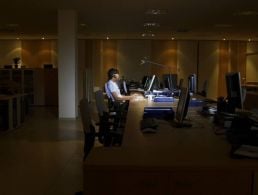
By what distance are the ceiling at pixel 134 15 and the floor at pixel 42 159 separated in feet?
9.72

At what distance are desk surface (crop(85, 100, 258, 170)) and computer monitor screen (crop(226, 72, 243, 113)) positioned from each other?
2.02 feet

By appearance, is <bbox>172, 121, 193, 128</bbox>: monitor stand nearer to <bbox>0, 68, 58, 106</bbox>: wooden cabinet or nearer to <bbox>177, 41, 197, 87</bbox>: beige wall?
<bbox>0, 68, 58, 106</bbox>: wooden cabinet

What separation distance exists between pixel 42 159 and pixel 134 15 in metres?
6.31

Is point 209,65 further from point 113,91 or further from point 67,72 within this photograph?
point 113,91

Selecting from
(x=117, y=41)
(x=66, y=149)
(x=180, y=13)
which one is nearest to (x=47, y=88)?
(x=117, y=41)

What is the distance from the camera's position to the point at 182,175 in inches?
78.0

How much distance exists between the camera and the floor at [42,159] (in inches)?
163

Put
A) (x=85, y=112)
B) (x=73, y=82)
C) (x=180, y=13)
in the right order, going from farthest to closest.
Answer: (x=180, y=13) → (x=73, y=82) → (x=85, y=112)

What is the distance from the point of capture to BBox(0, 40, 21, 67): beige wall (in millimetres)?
17484

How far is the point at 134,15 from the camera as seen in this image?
421 inches

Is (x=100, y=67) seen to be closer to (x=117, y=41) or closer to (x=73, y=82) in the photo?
(x=117, y=41)

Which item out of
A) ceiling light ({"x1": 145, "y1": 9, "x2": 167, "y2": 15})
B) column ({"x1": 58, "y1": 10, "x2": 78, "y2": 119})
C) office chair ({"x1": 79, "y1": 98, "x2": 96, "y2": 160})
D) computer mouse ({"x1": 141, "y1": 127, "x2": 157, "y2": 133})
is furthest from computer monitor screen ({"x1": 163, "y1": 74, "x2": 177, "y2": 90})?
computer mouse ({"x1": 141, "y1": 127, "x2": 157, "y2": 133})

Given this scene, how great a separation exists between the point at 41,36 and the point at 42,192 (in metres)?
13.8

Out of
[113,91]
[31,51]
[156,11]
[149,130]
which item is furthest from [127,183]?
[31,51]
